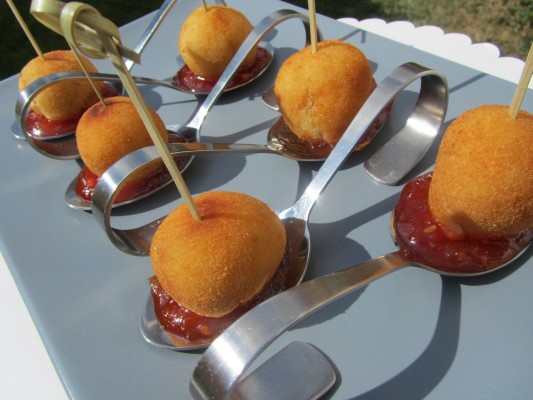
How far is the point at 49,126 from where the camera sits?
105 centimetres

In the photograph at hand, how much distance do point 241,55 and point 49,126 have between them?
455 mm

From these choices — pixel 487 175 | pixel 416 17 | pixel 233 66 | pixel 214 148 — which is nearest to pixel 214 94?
pixel 233 66

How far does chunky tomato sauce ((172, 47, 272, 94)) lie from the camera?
103 centimetres

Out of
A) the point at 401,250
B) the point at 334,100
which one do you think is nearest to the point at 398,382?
the point at 401,250

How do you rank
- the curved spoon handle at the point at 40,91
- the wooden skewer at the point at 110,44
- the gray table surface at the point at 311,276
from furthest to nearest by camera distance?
the curved spoon handle at the point at 40,91 < the gray table surface at the point at 311,276 < the wooden skewer at the point at 110,44

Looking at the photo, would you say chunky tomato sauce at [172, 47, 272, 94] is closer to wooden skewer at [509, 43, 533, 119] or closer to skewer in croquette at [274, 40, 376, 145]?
skewer in croquette at [274, 40, 376, 145]

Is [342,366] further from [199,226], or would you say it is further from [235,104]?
[235,104]

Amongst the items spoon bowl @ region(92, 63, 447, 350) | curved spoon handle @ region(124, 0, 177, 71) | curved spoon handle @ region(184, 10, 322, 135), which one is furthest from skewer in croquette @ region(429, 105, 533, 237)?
Answer: curved spoon handle @ region(124, 0, 177, 71)

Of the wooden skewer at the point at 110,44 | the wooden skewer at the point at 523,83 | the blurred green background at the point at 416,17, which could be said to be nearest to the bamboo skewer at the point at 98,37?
the wooden skewer at the point at 110,44

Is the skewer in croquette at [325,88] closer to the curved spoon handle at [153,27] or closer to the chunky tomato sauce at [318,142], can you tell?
the chunky tomato sauce at [318,142]

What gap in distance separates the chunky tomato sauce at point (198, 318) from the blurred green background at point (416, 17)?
1398mm

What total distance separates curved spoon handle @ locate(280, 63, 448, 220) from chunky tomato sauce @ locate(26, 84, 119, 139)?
58 centimetres

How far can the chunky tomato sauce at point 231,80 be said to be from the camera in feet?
3.36

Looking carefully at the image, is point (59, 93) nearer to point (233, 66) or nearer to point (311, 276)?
point (233, 66)
